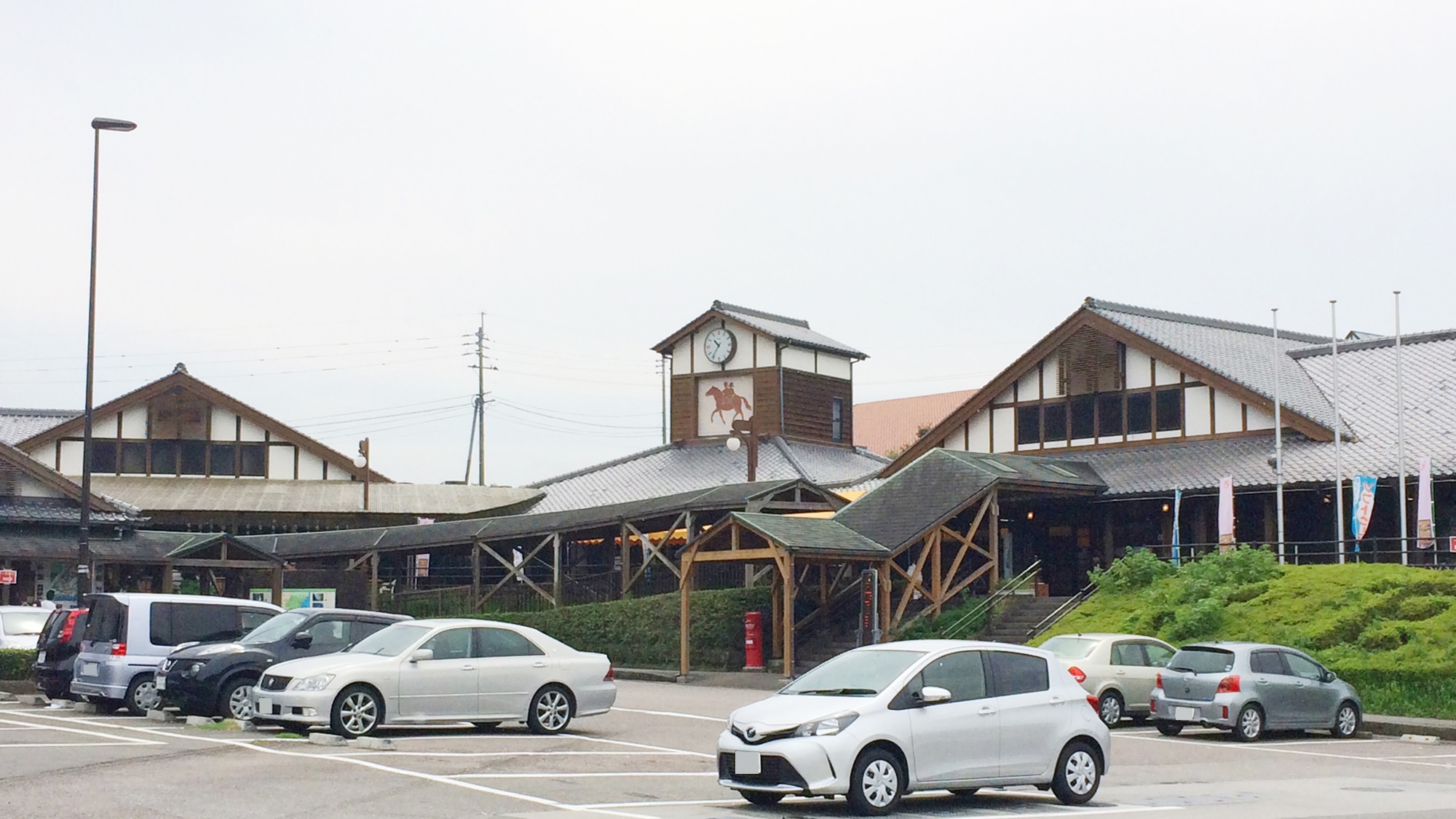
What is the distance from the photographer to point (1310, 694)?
22828 millimetres

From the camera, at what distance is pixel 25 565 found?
41.5 meters

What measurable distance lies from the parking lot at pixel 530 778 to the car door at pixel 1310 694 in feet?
4.61

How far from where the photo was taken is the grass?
85.7 ft

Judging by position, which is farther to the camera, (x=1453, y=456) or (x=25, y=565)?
(x=25, y=565)

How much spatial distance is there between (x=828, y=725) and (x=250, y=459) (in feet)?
154

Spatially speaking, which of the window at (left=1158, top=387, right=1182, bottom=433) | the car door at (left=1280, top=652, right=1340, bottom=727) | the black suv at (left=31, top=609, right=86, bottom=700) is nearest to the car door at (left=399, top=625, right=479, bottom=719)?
the black suv at (left=31, top=609, right=86, bottom=700)

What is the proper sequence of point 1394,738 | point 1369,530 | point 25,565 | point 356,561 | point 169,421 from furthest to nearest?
point 169,421 < point 356,561 < point 25,565 < point 1369,530 < point 1394,738

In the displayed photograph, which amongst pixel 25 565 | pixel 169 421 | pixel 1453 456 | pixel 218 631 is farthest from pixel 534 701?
pixel 169 421

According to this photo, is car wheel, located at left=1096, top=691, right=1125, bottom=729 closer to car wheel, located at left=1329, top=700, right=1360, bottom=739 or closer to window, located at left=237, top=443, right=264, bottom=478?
car wheel, located at left=1329, top=700, right=1360, bottom=739

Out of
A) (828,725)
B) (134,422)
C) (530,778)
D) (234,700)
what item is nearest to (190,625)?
(234,700)

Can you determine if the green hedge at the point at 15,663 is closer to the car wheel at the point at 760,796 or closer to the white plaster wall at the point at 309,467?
the car wheel at the point at 760,796

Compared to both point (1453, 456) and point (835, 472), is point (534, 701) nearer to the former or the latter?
point (1453, 456)

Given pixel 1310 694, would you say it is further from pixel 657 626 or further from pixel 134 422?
pixel 134 422

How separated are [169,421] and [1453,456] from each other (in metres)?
41.2
